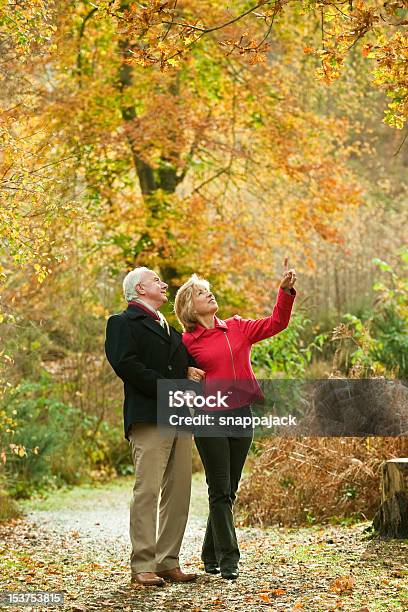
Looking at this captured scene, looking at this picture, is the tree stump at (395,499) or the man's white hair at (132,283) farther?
the tree stump at (395,499)

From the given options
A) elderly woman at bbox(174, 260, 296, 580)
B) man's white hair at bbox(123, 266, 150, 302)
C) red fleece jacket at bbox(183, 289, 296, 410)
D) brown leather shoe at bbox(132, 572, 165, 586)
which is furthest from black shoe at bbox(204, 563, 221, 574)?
man's white hair at bbox(123, 266, 150, 302)

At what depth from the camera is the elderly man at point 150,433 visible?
18.8 feet

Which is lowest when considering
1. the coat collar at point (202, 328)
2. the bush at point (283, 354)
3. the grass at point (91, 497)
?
the grass at point (91, 497)

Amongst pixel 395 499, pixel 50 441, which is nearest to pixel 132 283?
pixel 395 499

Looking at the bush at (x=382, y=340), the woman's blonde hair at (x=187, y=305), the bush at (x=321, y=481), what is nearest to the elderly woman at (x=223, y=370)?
the woman's blonde hair at (x=187, y=305)

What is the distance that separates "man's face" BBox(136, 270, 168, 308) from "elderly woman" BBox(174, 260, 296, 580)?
120 mm

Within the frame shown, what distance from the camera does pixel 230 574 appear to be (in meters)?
5.76

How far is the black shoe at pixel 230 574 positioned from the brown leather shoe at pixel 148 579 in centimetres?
36

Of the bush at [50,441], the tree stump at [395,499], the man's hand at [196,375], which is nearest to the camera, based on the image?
the man's hand at [196,375]

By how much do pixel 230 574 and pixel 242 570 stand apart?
587 mm

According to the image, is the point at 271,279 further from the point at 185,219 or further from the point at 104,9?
the point at 104,9

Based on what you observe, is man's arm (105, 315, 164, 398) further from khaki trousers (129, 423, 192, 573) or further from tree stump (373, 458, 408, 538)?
tree stump (373, 458, 408, 538)

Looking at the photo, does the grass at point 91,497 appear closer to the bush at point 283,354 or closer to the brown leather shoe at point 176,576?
the bush at point 283,354

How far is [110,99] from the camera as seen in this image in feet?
44.1
